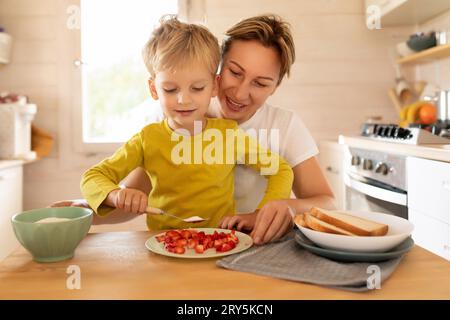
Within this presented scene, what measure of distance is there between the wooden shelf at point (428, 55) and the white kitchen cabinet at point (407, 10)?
0.27m

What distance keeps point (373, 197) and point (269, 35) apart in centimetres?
137

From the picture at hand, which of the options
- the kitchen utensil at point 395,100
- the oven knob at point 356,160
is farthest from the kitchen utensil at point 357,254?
the kitchen utensil at point 395,100

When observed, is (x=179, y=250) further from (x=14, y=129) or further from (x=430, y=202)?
(x=14, y=129)

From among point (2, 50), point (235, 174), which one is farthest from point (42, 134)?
point (235, 174)

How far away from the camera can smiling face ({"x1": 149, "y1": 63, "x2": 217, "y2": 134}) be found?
1.23 metres

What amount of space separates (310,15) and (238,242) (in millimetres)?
2745

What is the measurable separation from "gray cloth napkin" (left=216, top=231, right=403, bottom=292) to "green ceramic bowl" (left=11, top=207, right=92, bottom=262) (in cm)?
26

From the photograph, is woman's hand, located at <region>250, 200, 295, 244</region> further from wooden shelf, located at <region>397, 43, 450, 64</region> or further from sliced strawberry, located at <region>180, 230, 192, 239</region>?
wooden shelf, located at <region>397, 43, 450, 64</region>

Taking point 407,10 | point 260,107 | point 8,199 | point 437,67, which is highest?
point 407,10

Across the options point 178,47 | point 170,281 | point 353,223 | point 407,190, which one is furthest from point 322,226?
point 407,190

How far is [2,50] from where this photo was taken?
300cm

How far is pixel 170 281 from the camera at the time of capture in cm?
73

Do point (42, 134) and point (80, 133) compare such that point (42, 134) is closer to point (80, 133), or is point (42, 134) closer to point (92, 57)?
point (80, 133)

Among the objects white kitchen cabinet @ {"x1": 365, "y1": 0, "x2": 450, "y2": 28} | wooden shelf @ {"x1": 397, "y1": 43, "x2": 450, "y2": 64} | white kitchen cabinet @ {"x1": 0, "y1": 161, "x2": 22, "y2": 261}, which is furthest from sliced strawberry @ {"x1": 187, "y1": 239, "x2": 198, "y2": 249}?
white kitchen cabinet @ {"x1": 365, "y1": 0, "x2": 450, "y2": 28}
